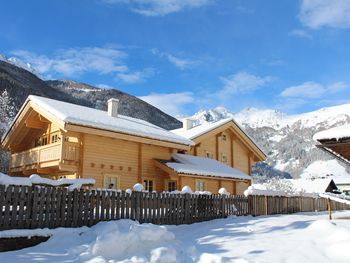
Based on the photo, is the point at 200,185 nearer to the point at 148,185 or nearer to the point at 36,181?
the point at 148,185

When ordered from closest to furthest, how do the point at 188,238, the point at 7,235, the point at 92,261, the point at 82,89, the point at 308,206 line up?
1. the point at 92,261
2. the point at 7,235
3. the point at 188,238
4. the point at 308,206
5. the point at 82,89

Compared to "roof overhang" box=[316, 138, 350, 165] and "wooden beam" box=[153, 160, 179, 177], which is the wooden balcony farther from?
"roof overhang" box=[316, 138, 350, 165]

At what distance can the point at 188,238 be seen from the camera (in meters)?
11.4

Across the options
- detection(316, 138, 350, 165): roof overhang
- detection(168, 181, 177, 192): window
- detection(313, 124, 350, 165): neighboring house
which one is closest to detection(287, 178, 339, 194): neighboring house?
detection(168, 181, 177, 192): window

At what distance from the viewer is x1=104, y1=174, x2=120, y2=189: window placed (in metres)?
23.3

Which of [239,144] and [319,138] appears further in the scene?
[239,144]

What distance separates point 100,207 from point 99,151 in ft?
35.0

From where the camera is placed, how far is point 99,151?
23078 mm

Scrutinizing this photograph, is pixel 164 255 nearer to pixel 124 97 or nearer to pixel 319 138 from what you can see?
pixel 319 138

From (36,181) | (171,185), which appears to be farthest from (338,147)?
(171,185)

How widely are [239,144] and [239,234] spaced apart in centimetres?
2639

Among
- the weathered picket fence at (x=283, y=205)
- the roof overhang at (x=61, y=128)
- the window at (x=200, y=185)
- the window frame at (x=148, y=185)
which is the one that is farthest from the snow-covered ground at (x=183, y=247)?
the window at (x=200, y=185)

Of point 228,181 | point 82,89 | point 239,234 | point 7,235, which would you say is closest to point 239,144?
point 228,181

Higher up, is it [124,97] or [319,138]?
[124,97]
